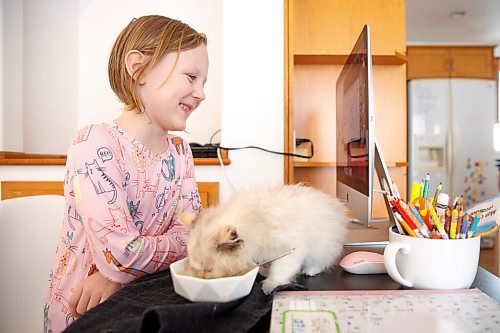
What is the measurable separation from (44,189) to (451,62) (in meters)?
4.32

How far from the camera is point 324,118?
237cm

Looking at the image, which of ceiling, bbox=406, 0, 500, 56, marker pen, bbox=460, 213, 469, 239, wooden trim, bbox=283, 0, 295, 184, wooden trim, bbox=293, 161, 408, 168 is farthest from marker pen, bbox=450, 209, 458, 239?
ceiling, bbox=406, 0, 500, 56

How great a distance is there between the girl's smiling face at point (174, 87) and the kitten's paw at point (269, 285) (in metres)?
0.40

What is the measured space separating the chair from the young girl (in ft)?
0.63

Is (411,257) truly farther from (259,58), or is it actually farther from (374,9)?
(374,9)

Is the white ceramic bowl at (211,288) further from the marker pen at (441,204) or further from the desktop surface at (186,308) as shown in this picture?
the marker pen at (441,204)

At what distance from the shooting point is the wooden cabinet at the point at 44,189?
1.74 m

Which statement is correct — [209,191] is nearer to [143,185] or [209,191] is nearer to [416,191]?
[143,185]

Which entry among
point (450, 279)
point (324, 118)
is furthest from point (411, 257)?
point (324, 118)

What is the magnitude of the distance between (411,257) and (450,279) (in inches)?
2.3

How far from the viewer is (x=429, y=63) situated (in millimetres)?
4656

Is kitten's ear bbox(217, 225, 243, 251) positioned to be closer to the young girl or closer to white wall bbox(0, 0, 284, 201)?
the young girl

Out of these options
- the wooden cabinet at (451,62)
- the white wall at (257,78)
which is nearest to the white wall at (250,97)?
the white wall at (257,78)

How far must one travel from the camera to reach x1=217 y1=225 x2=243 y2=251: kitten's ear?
1.97 feet
